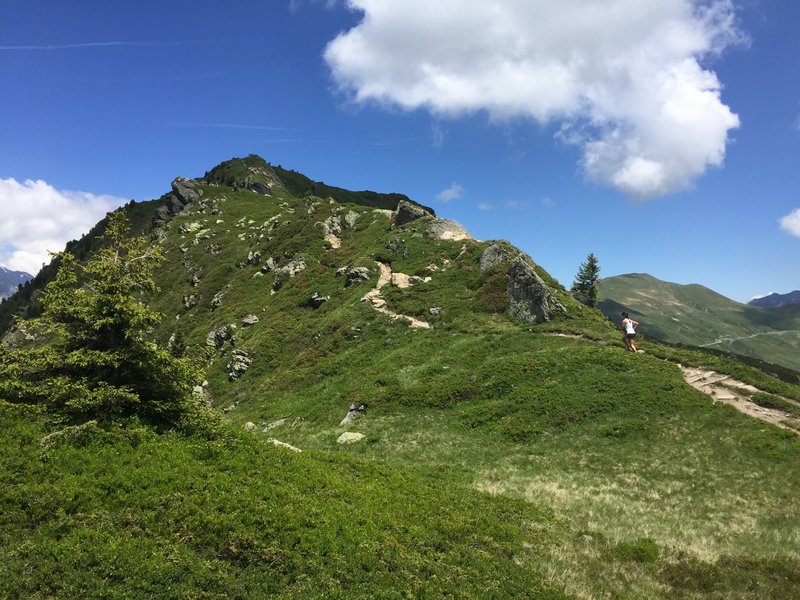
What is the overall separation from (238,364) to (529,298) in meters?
36.4

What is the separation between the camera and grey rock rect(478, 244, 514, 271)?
186ft

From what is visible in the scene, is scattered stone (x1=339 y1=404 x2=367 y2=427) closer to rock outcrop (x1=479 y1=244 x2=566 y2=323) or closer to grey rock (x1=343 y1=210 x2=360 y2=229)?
rock outcrop (x1=479 y1=244 x2=566 y2=323)

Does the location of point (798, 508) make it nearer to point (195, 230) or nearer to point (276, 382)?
point (276, 382)

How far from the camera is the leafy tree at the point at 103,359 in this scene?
48.8 ft

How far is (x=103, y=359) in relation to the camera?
15.3 meters

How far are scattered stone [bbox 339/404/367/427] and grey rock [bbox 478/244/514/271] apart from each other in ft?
96.4

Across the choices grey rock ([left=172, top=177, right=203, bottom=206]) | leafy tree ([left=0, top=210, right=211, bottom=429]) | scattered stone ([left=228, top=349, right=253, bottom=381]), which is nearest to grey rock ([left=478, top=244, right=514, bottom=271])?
scattered stone ([left=228, top=349, right=253, bottom=381])

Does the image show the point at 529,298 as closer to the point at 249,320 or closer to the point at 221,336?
the point at 249,320

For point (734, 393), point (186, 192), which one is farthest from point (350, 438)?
point (186, 192)

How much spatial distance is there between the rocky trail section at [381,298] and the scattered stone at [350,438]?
20.6m

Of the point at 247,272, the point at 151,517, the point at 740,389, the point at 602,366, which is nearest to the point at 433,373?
the point at 602,366

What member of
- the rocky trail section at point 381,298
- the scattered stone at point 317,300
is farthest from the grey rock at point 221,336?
the rocky trail section at point 381,298

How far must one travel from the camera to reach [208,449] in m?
15.0

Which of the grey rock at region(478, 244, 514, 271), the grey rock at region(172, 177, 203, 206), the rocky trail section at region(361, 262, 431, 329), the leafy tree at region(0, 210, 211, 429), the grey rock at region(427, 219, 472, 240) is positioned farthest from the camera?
the grey rock at region(172, 177, 203, 206)
